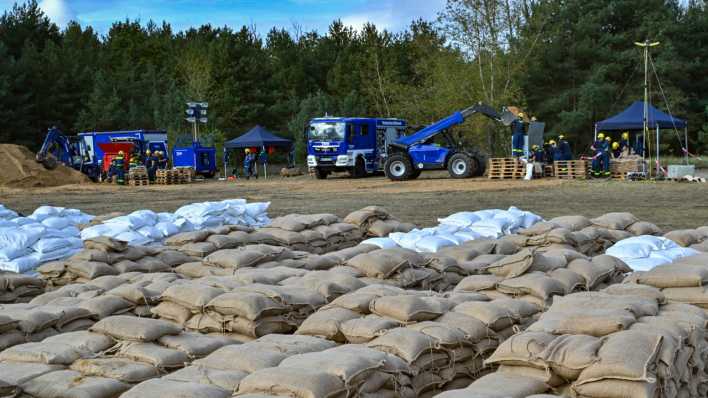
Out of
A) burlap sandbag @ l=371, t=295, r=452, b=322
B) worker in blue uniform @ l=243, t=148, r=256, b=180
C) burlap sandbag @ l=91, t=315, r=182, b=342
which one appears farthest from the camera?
worker in blue uniform @ l=243, t=148, r=256, b=180

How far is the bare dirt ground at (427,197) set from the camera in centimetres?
1631

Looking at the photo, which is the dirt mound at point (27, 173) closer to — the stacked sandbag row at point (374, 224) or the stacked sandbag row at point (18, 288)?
the stacked sandbag row at point (374, 224)

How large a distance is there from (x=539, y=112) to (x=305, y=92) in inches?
759

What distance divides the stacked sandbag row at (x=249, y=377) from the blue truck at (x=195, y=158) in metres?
31.2

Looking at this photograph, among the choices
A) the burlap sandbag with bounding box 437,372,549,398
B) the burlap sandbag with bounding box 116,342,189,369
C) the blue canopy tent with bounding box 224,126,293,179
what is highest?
the blue canopy tent with bounding box 224,126,293,179

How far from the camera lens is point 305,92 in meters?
58.5

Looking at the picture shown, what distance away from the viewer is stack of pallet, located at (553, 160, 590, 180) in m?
26.0

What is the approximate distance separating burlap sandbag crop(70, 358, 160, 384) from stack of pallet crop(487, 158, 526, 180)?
23.0 m

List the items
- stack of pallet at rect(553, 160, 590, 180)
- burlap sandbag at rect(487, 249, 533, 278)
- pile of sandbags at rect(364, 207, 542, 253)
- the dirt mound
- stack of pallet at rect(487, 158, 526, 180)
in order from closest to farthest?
burlap sandbag at rect(487, 249, 533, 278), pile of sandbags at rect(364, 207, 542, 253), stack of pallet at rect(553, 160, 590, 180), stack of pallet at rect(487, 158, 526, 180), the dirt mound

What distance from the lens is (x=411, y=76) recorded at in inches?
2247

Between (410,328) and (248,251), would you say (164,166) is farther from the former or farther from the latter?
(410,328)

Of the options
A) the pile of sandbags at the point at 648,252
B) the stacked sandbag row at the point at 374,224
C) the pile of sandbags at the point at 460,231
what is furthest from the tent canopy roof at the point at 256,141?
the pile of sandbags at the point at 648,252

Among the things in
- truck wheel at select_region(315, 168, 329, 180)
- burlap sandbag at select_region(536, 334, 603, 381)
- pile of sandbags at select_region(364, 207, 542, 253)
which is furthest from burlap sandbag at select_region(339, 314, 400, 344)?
truck wheel at select_region(315, 168, 329, 180)

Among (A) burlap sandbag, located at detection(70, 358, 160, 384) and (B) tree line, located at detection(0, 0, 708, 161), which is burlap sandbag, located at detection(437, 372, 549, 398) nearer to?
(A) burlap sandbag, located at detection(70, 358, 160, 384)
